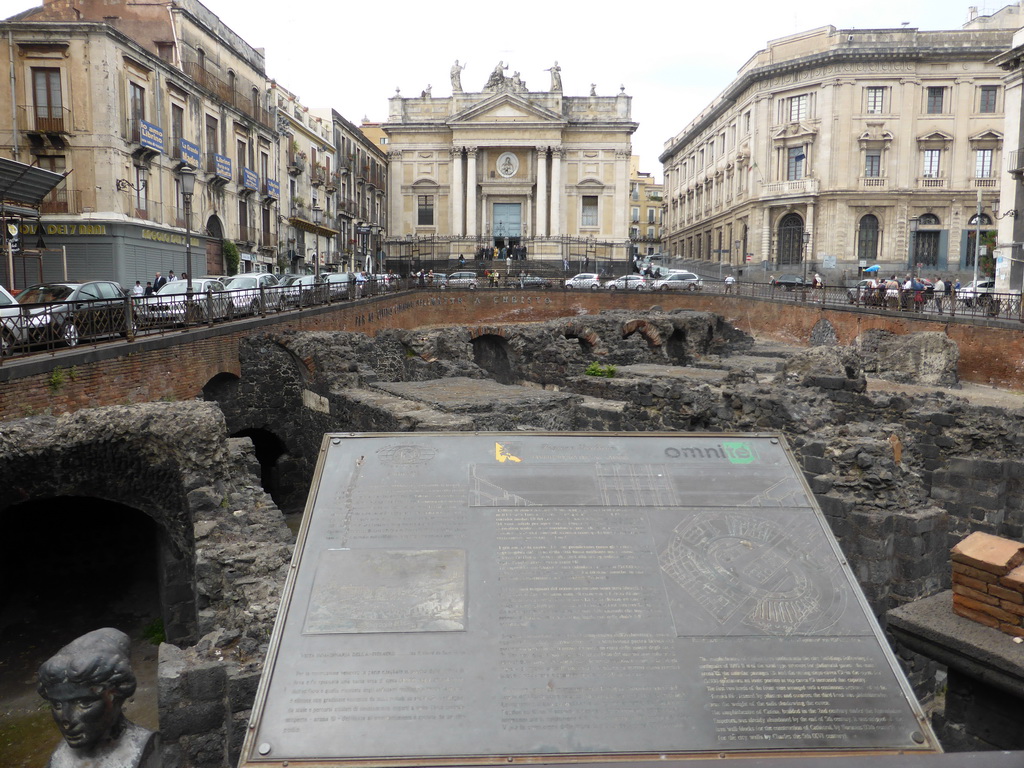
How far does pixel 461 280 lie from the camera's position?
38.1 metres

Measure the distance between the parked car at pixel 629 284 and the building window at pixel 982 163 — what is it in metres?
22.5

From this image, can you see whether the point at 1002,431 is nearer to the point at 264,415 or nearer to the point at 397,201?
the point at 264,415

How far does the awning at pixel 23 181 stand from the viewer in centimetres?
1472

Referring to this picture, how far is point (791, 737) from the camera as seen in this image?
3.06 meters

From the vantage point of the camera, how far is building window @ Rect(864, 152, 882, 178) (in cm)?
4566

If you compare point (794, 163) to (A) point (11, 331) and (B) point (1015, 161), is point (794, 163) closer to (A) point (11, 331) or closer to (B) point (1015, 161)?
(B) point (1015, 161)

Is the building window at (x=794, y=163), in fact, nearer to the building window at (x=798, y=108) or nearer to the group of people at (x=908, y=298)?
the building window at (x=798, y=108)

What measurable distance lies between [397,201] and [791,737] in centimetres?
5306

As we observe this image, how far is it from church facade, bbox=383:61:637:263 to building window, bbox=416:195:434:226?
0.50m

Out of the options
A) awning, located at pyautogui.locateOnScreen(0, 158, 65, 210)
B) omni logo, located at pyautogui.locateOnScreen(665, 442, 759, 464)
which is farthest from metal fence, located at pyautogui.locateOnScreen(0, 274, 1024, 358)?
omni logo, located at pyautogui.locateOnScreen(665, 442, 759, 464)

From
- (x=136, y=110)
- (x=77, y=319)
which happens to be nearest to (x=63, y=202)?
(x=136, y=110)

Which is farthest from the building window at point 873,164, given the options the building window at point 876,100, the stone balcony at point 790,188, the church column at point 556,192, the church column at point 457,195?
the church column at point 457,195

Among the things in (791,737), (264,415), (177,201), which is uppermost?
(177,201)

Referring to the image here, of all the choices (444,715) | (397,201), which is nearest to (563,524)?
(444,715)
